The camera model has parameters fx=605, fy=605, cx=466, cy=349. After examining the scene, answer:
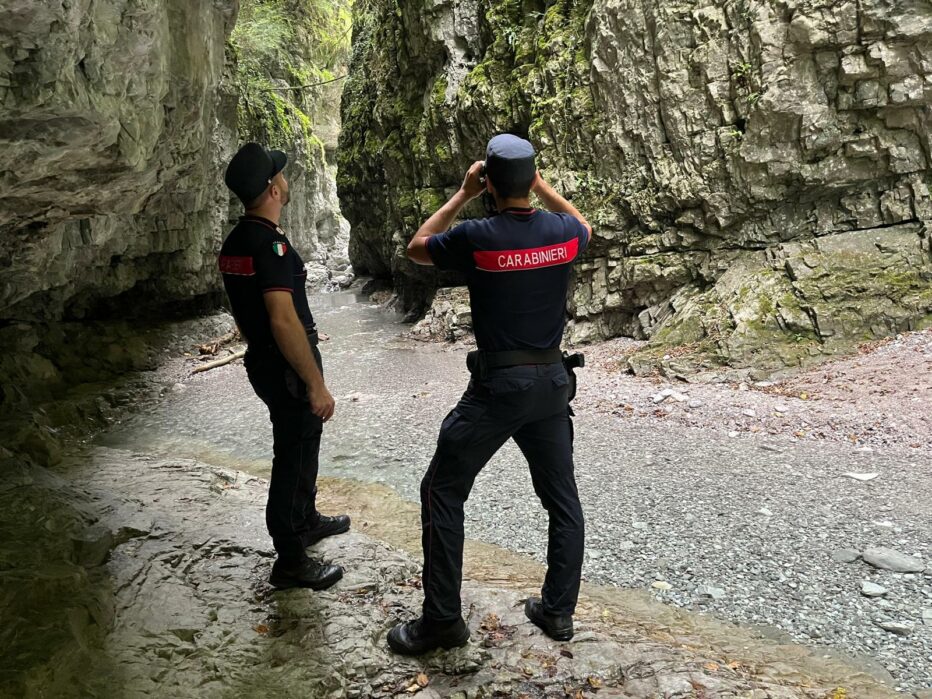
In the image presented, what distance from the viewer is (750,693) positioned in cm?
292

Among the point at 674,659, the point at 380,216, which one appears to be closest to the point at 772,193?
the point at 674,659

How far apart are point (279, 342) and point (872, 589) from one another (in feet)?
13.8

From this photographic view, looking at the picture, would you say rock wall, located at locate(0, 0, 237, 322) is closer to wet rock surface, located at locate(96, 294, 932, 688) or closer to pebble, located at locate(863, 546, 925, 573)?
wet rock surface, located at locate(96, 294, 932, 688)

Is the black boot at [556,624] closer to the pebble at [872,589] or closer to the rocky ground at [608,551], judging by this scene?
the rocky ground at [608,551]

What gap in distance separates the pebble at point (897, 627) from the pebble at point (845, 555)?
740 millimetres

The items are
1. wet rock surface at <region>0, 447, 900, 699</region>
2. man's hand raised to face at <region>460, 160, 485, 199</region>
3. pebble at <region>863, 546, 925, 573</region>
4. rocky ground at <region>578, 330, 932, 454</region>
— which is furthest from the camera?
rocky ground at <region>578, 330, 932, 454</region>

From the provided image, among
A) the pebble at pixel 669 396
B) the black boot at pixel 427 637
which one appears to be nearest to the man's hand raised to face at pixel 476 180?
the black boot at pixel 427 637

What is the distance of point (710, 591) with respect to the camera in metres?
4.24

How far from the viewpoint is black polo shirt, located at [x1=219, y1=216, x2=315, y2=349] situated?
328cm

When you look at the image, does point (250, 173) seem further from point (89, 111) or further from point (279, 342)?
point (279, 342)

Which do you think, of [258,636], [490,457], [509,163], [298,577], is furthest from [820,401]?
[258,636]

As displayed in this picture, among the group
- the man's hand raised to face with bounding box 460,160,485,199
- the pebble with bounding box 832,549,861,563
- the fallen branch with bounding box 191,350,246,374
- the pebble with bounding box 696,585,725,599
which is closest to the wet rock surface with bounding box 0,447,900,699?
the pebble with bounding box 696,585,725,599

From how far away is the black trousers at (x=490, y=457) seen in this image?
3.01 meters

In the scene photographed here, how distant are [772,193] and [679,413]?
548 centimetres
